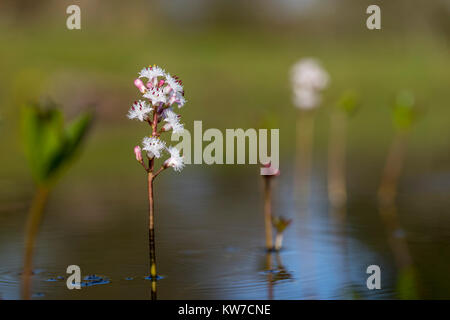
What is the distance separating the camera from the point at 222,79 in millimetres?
29562

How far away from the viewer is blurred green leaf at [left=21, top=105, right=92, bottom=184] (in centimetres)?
443

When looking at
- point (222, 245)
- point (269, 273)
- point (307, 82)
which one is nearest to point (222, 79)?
point (307, 82)

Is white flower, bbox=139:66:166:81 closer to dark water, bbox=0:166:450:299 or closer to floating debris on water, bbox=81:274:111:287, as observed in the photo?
dark water, bbox=0:166:450:299

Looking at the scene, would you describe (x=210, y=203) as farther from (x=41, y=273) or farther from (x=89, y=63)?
(x=89, y=63)

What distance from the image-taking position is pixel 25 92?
77.6 feet

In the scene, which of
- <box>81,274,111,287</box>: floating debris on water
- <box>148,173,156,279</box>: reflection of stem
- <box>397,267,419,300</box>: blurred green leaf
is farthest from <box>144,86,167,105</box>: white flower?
<box>397,267,419,300</box>: blurred green leaf

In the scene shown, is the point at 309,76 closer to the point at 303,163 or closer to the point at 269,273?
the point at 303,163

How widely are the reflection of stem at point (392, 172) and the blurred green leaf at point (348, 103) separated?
1.07 metres

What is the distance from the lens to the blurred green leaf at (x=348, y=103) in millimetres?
8273

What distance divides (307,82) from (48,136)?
4898 mm

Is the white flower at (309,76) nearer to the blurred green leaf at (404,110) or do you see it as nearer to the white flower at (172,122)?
the blurred green leaf at (404,110)

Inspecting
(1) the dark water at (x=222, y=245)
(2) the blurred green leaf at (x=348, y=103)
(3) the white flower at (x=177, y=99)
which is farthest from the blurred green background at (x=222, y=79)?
(3) the white flower at (x=177, y=99)

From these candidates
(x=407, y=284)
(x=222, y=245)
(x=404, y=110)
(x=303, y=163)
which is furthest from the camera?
(x=303, y=163)

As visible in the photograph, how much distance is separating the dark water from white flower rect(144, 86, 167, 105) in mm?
1120
